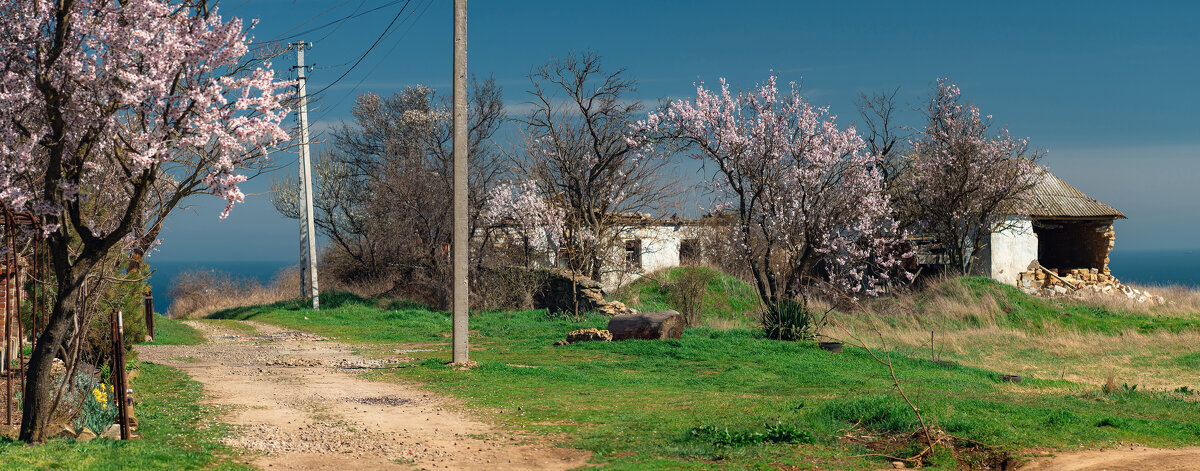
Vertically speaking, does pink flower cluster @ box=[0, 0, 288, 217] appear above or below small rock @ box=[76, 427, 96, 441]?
above

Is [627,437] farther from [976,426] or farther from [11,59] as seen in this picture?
[11,59]

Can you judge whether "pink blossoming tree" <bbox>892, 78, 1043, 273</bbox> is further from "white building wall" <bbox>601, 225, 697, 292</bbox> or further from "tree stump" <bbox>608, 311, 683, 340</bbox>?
"tree stump" <bbox>608, 311, 683, 340</bbox>

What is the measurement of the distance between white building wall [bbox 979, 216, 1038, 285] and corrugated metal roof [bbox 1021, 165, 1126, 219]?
661mm

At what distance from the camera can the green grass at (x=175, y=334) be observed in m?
19.7

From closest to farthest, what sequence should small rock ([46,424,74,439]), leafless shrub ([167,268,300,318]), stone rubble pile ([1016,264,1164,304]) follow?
small rock ([46,424,74,439]) < stone rubble pile ([1016,264,1164,304]) < leafless shrub ([167,268,300,318])

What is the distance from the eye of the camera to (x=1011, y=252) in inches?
1266

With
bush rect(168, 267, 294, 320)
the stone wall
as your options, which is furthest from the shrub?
bush rect(168, 267, 294, 320)

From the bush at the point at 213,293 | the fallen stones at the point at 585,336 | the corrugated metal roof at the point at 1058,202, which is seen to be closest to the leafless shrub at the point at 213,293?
the bush at the point at 213,293

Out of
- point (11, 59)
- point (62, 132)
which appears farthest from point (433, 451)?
point (11, 59)

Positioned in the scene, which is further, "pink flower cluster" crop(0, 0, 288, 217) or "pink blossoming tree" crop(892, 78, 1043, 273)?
"pink blossoming tree" crop(892, 78, 1043, 273)

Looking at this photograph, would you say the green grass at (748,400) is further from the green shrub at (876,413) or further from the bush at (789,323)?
the bush at (789,323)

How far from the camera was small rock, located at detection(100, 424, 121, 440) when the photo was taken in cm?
811

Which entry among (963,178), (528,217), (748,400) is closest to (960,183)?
(963,178)

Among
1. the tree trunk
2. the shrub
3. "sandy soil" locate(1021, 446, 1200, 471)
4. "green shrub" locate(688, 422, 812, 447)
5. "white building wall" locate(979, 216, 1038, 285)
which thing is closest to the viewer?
"sandy soil" locate(1021, 446, 1200, 471)
